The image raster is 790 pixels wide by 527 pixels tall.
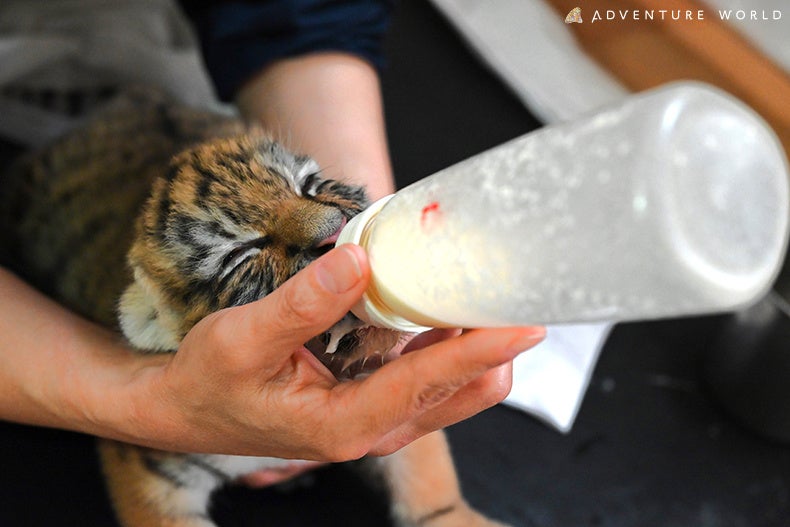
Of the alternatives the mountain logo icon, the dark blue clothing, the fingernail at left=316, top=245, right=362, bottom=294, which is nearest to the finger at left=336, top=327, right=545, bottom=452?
the fingernail at left=316, top=245, right=362, bottom=294

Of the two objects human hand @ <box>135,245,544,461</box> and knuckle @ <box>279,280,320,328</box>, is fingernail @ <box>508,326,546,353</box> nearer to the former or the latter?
human hand @ <box>135,245,544,461</box>

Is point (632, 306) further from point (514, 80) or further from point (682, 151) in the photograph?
point (514, 80)

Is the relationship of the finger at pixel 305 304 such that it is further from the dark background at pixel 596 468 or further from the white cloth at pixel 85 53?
the white cloth at pixel 85 53

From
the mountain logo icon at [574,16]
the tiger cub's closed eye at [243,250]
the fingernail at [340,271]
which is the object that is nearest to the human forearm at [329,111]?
the tiger cub's closed eye at [243,250]

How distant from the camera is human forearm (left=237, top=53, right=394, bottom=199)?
1245 mm

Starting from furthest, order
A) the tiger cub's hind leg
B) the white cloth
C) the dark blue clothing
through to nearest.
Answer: the white cloth → the dark blue clothing → the tiger cub's hind leg

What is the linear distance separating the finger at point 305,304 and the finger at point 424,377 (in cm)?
8

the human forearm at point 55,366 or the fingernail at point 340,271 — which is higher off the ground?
the fingernail at point 340,271

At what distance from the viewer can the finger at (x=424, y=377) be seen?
585 mm

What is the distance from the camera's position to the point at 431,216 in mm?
569

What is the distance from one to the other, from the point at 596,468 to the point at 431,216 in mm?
1007

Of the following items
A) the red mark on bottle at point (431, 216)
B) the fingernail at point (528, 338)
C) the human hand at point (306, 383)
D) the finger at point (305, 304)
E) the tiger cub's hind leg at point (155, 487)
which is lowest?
the tiger cub's hind leg at point (155, 487)

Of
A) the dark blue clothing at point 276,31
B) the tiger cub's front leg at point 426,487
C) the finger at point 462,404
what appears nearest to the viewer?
the finger at point 462,404

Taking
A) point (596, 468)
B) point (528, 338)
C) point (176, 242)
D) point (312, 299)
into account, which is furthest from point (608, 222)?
point (596, 468)
